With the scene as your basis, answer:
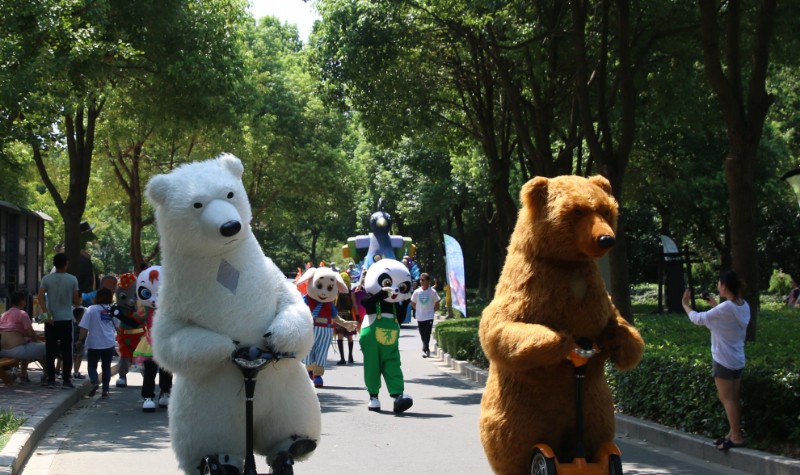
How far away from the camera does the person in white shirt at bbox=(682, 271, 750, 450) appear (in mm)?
8594

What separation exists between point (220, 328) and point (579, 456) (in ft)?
7.69

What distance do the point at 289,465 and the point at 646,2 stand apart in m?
11.4

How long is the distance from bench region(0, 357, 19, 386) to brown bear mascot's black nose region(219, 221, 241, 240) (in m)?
9.06

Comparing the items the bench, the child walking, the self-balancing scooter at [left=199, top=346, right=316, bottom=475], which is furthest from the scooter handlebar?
the bench

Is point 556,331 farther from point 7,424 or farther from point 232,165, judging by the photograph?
point 7,424

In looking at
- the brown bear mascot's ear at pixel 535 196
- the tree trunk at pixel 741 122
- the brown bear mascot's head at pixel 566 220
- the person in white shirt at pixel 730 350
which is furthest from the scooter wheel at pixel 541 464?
the tree trunk at pixel 741 122

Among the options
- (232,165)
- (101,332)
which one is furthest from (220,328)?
(101,332)

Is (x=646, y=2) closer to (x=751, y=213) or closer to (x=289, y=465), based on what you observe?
(x=751, y=213)

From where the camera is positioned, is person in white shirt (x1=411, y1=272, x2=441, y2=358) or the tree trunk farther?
person in white shirt (x1=411, y1=272, x2=441, y2=358)

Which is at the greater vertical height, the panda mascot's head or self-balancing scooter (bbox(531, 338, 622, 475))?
the panda mascot's head

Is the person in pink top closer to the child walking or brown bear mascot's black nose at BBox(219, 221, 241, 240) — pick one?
the child walking

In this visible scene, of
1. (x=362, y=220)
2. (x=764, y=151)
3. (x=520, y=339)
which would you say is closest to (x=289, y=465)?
(x=520, y=339)

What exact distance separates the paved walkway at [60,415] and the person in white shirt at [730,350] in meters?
0.30

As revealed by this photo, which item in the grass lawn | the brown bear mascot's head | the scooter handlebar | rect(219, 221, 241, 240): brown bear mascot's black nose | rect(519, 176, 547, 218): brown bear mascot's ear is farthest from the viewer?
the grass lawn
